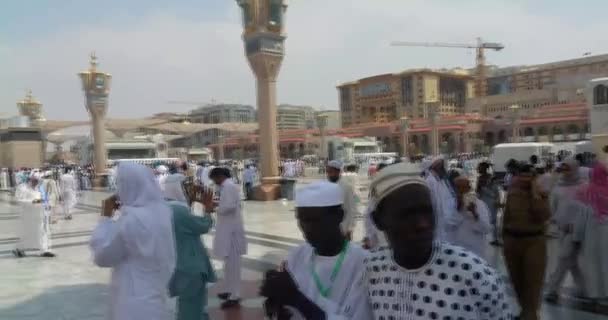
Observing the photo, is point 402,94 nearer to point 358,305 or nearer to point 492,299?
point 358,305

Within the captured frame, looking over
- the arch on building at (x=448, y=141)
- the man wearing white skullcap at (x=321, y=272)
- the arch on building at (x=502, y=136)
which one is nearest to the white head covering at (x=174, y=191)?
the man wearing white skullcap at (x=321, y=272)

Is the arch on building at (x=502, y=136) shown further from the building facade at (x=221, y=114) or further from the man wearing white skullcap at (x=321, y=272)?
the building facade at (x=221, y=114)

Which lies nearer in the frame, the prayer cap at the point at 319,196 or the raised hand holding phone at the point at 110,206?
the prayer cap at the point at 319,196

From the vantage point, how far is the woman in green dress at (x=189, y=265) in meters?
3.38

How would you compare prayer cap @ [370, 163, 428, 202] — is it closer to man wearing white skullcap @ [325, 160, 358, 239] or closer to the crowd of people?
the crowd of people

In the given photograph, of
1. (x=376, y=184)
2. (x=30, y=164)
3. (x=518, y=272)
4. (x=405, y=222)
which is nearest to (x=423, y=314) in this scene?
(x=405, y=222)

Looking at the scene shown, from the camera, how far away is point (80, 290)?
5422mm

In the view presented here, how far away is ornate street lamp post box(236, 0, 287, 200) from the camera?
1452 centimetres

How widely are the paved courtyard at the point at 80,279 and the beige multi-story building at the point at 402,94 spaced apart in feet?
247

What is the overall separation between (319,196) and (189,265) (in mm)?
1949

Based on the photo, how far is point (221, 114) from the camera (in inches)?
4505

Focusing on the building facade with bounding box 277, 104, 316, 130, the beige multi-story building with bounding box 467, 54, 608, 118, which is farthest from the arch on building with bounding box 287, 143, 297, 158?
the building facade with bounding box 277, 104, 316, 130

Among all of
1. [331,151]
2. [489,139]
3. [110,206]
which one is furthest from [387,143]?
[110,206]

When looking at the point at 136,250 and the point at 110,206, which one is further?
the point at 110,206
